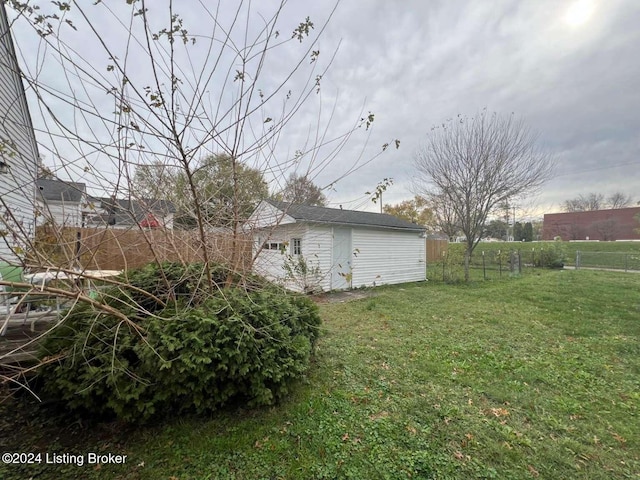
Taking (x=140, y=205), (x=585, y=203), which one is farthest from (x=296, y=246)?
(x=585, y=203)

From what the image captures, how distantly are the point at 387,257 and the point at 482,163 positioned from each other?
5.20m

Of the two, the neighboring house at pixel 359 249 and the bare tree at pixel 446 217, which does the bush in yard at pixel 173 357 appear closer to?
the neighboring house at pixel 359 249

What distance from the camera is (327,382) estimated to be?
291 centimetres

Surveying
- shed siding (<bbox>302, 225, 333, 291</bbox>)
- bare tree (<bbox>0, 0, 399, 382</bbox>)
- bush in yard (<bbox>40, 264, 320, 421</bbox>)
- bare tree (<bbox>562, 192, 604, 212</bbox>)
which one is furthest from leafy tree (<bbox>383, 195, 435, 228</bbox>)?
bush in yard (<bbox>40, 264, 320, 421</bbox>)

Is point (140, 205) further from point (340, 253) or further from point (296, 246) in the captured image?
point (340, 253)

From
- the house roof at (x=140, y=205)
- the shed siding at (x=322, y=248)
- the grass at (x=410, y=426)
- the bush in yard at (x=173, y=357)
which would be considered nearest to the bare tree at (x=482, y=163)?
the shed siding at (x=322, y=248)

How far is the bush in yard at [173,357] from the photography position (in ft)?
6.61

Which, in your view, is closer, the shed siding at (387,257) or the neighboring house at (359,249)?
the neighboring house at (359,249)

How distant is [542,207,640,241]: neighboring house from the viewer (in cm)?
2717

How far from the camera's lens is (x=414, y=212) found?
2492cm

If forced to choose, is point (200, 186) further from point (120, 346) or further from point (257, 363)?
point (257, 363)

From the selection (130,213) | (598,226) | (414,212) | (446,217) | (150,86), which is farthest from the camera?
(598,226)

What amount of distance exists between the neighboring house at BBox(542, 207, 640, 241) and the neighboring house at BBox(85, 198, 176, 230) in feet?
125

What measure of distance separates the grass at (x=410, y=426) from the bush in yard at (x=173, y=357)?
0.24 meters
